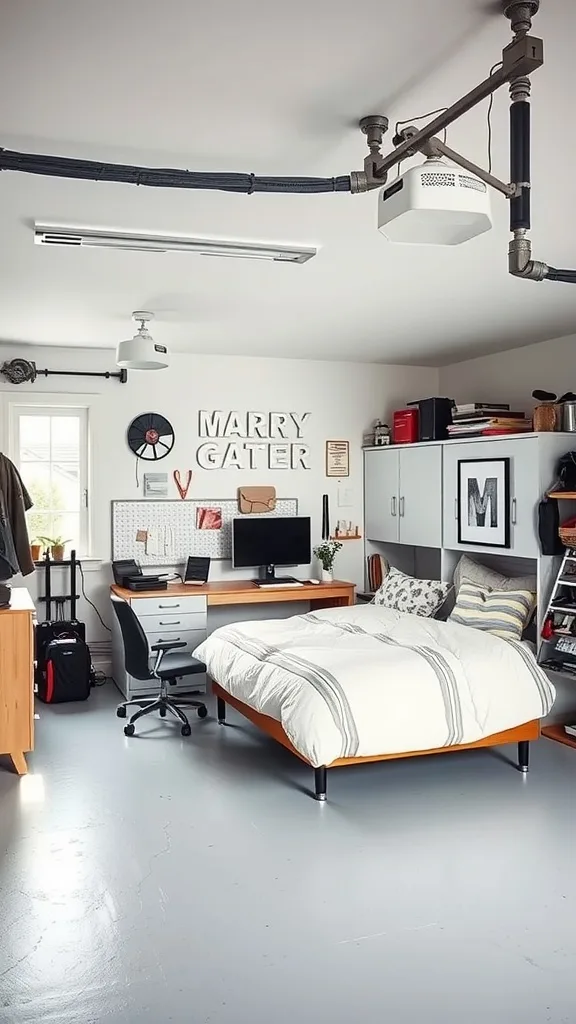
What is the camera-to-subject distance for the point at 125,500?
6777 millimetres

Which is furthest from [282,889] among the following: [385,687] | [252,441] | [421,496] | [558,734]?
[252,441]

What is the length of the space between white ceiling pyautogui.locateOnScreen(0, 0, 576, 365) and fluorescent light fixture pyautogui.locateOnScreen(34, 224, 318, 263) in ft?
0.16

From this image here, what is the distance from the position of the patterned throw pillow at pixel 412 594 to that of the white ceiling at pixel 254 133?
2.02 m

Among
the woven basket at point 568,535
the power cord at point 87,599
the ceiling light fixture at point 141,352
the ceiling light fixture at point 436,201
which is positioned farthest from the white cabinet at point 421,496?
the ceiling light fixture at point 436,201

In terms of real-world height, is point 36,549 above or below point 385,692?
above

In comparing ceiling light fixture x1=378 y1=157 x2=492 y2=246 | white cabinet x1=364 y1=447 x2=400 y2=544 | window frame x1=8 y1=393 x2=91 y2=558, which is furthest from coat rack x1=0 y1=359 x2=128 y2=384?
ceiling light fixture x1=378 y1=157 x2=492 y2=246

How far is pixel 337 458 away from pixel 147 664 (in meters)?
2.83

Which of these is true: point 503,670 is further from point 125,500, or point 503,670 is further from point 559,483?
point 125,500

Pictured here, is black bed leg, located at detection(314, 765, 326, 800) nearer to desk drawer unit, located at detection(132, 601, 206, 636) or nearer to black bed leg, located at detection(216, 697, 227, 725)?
black bed leg, located at detection(216, 697, 227, 725)

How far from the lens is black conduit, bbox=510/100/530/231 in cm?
198

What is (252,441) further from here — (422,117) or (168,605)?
(422,117)

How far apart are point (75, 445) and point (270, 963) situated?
4.76 meters

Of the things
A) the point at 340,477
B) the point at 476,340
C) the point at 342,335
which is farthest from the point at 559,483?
the point at 340,477

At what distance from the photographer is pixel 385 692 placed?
13.6 ft
